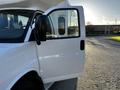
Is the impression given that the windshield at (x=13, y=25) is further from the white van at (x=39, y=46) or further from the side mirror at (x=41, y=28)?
the side mirror at (x=41, y=28)

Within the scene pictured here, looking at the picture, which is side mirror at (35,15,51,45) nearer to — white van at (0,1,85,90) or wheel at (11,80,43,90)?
white van at (0,1,85,90)

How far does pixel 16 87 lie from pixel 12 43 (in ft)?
2.40

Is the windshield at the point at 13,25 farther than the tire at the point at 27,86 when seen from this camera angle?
Yes

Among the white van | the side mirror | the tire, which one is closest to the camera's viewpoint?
the white van

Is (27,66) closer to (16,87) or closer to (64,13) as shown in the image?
(16,87)

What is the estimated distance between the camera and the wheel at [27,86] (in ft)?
17.2

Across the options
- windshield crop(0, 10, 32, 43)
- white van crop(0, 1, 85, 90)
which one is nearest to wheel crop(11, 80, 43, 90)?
white van crop(0, 1, 85, 90)

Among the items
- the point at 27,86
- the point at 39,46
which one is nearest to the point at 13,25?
the point at 39,46

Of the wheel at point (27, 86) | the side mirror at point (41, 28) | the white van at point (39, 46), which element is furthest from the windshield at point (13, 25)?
the wheel at point (27, 86)

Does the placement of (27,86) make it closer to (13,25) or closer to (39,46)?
(39,46)

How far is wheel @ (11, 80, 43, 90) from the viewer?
5.24 m

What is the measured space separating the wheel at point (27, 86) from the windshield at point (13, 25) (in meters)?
0.71

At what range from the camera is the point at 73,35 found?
6.86 metres

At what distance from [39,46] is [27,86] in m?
0.80
